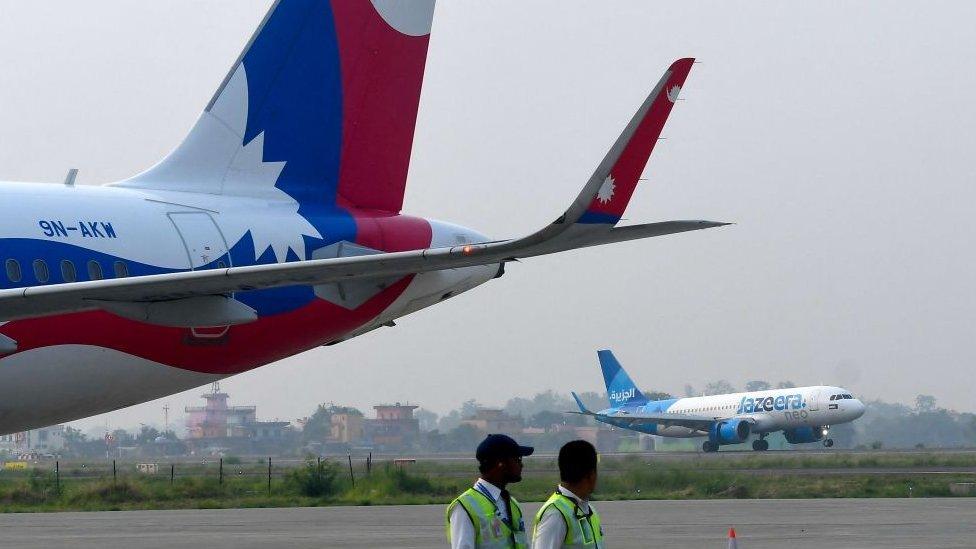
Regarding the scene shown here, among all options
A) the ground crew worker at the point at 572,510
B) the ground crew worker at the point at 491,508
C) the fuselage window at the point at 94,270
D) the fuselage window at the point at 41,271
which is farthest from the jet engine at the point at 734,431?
the ground crew worker at the point at 572,510

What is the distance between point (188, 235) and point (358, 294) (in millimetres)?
1896

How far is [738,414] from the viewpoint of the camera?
7812 cm

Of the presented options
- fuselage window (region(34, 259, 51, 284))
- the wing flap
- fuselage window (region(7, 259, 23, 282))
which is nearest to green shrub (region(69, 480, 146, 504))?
fuselage window (region(34, 259, 51, 284))

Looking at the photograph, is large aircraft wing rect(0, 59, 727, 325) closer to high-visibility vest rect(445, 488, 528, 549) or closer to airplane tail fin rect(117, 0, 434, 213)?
high-visibility vest rect(445, 488, 528, 549)

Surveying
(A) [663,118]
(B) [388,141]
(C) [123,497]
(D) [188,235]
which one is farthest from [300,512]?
(A) [663,118]

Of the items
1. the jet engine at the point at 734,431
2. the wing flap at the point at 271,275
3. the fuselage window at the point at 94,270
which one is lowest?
the wing flap at the point at 271,275

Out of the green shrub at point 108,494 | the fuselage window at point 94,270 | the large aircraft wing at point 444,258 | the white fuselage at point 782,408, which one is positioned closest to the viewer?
the large aircraft wing at point 444,258

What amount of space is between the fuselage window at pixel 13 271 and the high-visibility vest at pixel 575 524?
557 centimetres

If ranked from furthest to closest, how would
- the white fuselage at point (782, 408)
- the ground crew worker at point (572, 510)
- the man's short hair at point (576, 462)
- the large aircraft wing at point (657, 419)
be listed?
1. the large aircraft wing at point (657, 419)
2. the white fuselage at point (782, 408)
3. the man's short hair at point (576, 462)
4. the ground crew worker at point (572, 510)

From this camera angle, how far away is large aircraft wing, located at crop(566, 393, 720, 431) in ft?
266

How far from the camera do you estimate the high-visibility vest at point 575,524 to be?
6.81 meters

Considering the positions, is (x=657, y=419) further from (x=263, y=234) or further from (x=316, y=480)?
(x=263, y=234)

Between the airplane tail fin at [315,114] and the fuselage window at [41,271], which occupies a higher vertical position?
the airplane tail fin at [315,114]

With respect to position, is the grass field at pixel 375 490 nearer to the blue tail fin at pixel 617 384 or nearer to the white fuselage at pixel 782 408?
the white fuselage at pixel 782 408
